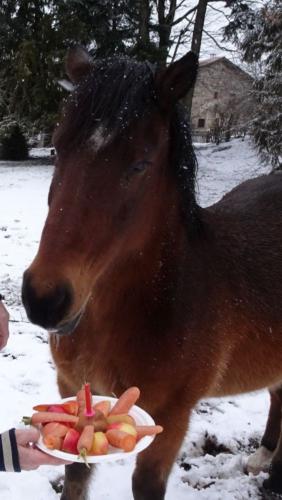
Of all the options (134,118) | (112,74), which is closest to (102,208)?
(134,118)

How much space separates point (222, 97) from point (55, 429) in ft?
115

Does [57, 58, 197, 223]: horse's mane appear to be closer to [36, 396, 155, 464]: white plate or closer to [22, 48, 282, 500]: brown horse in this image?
[22, 48, 282, 500]: brown horse

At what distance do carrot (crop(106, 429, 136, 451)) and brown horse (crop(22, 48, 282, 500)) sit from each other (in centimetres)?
41

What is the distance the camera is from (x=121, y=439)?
5.24 ft

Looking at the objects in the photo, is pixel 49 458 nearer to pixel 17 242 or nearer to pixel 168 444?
pixel 168 444

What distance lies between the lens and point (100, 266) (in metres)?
1.77

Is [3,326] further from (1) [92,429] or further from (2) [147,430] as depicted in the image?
(2) [147,430]

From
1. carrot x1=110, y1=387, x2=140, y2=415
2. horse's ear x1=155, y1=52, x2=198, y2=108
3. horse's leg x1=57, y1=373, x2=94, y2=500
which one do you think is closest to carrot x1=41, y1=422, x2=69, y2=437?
carrot x1=110, y1=387, x2=140, y2=415

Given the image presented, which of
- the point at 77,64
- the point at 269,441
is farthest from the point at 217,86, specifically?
the point at 77,64

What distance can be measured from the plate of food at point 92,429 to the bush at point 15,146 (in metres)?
20.0

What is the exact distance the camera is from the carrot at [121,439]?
1.58 m

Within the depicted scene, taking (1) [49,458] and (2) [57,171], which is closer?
(1) [49,458]

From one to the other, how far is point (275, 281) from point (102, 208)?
57.1 inches

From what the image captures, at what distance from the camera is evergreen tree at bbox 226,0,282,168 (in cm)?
1320
